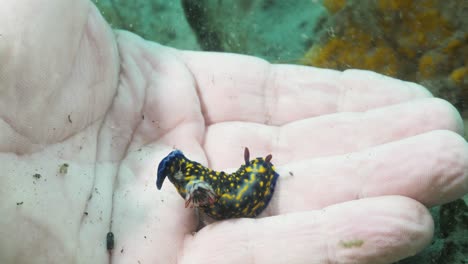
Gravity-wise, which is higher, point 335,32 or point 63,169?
point 63,169

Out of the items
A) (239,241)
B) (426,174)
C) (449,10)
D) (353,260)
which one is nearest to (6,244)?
(239,241)

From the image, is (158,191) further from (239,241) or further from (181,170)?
(239,241)

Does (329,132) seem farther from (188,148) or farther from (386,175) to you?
(188,148)

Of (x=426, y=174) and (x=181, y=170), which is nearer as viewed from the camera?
(x=426, y=174)

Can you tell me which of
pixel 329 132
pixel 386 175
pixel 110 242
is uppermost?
pixel 386 175

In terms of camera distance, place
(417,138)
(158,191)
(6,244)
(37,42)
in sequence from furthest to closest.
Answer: (158,191), (417,138), (37,42), (6,244)

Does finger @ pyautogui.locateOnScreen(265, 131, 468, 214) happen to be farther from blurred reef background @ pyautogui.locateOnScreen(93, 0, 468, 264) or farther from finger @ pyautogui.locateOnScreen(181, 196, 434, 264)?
blurred reef background @ pyautogui.locateOnScreen(93, 0, 468, 264)

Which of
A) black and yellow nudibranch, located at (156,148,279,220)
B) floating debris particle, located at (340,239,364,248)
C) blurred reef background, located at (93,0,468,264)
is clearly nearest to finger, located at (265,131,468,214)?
black and yellow nudibranch, located at (156,148,279,220)

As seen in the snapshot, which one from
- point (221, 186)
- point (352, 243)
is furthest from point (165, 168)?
point (352, 243)
